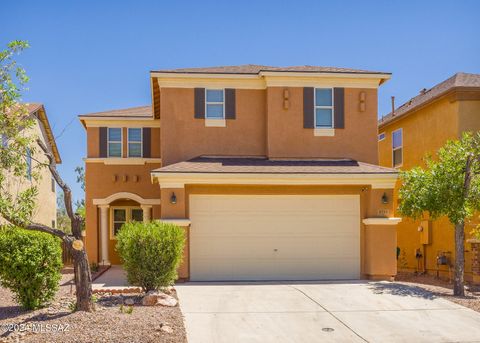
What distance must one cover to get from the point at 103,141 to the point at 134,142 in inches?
47.2

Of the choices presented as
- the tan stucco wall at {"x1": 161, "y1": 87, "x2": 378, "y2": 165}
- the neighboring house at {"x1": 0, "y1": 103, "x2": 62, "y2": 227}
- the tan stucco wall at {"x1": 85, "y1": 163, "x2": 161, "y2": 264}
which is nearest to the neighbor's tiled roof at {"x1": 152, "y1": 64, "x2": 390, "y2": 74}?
the tan stucco wall at {"x1": 161, "y1": 87, "x2": 378, "y2": 165}

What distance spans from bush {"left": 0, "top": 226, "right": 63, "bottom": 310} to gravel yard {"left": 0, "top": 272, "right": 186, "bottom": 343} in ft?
1.02

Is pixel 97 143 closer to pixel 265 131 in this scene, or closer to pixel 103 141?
pixel 103 141

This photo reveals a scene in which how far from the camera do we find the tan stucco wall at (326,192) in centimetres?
1484

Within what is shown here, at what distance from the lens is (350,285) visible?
46.4 ft

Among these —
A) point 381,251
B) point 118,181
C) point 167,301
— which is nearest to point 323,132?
point 381,251

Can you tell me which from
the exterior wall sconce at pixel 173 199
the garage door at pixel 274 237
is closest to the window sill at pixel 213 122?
the garage door at pixel 274 237

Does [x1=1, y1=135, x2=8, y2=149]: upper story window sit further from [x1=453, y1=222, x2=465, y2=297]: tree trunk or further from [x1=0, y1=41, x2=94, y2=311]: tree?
[x1=453, y1=222, x2=465, y2=297]: tree trunk

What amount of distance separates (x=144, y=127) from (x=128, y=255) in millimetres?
10408

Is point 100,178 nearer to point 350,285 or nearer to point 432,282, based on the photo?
point 350,285

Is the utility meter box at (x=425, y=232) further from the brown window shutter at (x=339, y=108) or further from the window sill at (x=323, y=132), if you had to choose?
the window sill at (x=323, y=132)

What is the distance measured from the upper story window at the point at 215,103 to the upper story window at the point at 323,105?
9.84 ft

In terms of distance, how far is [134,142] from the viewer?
70.3 ft

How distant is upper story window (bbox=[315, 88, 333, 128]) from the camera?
1725 cm
